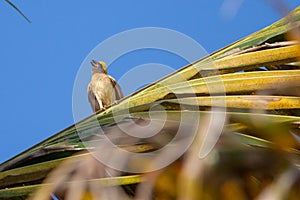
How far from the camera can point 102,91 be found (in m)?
5.99

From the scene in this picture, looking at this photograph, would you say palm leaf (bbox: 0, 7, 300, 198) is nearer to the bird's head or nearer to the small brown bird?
the small brown bird

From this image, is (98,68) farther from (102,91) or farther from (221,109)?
(221,109)

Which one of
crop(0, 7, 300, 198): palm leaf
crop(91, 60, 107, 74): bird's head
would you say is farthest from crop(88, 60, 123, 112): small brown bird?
crop(0, 7, 300, 198): palm leaf

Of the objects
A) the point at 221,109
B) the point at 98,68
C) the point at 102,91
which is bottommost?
the point at 221,109

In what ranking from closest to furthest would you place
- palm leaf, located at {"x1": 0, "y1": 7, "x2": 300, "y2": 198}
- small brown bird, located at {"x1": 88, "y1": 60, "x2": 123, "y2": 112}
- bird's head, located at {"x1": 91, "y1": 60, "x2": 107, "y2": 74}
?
palm leaf, located at {"x1": 0, "y1": 7, "x2": 300, "y2": 198} < small brown bird, located at {"x1": 88, "y1": 60, "x2": 123, "y2": 112} < bird's head, located at {"x1": 91, "y1": 60, "x2": 107, "y2": 74}

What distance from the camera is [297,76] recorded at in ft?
3.65

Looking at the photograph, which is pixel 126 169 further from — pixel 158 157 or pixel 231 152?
pixel 231 152

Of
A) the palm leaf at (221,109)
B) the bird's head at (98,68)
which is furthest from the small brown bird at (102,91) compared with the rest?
the palm leaf at (221,109)

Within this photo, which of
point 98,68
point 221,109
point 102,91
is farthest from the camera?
point 98,68

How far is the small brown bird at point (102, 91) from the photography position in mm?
5727

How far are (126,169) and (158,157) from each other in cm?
5

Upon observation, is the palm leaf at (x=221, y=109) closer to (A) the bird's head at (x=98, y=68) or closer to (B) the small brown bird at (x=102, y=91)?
(B) the small brown bird at (x=102, y=91)

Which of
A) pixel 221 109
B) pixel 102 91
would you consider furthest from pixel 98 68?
pixel 221 109

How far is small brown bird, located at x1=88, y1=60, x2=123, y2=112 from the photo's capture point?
5.73 meters
